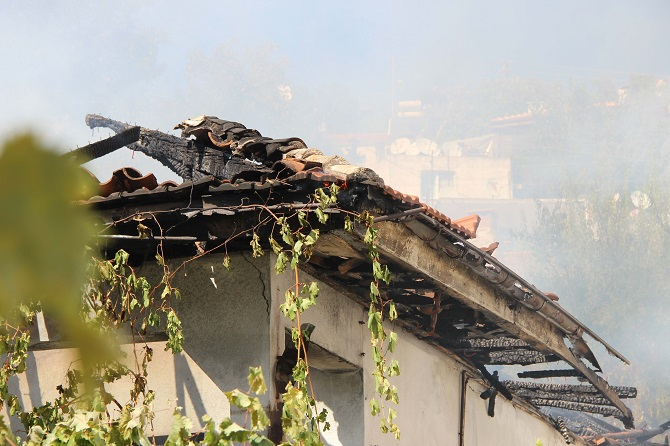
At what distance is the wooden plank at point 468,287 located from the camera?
6.05m

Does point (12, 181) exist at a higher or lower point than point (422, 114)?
lower

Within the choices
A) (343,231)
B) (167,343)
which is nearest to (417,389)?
(343,231)

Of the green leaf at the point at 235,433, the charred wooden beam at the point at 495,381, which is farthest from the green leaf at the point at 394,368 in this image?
the charred wooden beam at the point at 495,381

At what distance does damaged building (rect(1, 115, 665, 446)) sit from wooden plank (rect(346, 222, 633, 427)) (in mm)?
15

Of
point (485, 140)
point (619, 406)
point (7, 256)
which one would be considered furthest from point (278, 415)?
point (485, 140)

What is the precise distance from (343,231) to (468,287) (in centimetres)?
207

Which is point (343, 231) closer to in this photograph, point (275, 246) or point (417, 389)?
point (275, 246)

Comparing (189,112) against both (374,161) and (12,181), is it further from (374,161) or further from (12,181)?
(12,181)

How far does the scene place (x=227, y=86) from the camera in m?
90.2

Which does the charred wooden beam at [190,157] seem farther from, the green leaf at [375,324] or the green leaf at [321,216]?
the green leaf at [375,324]

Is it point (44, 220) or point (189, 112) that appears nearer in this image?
point (44, 220)

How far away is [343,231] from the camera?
5348 millimetres

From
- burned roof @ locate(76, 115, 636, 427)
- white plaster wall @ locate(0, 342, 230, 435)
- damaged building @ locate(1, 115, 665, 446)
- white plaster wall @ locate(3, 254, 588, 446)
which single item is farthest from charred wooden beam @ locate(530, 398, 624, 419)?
white plaster wall @ locate(0, 342, 230, 435)

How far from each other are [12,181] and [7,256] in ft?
0.29
